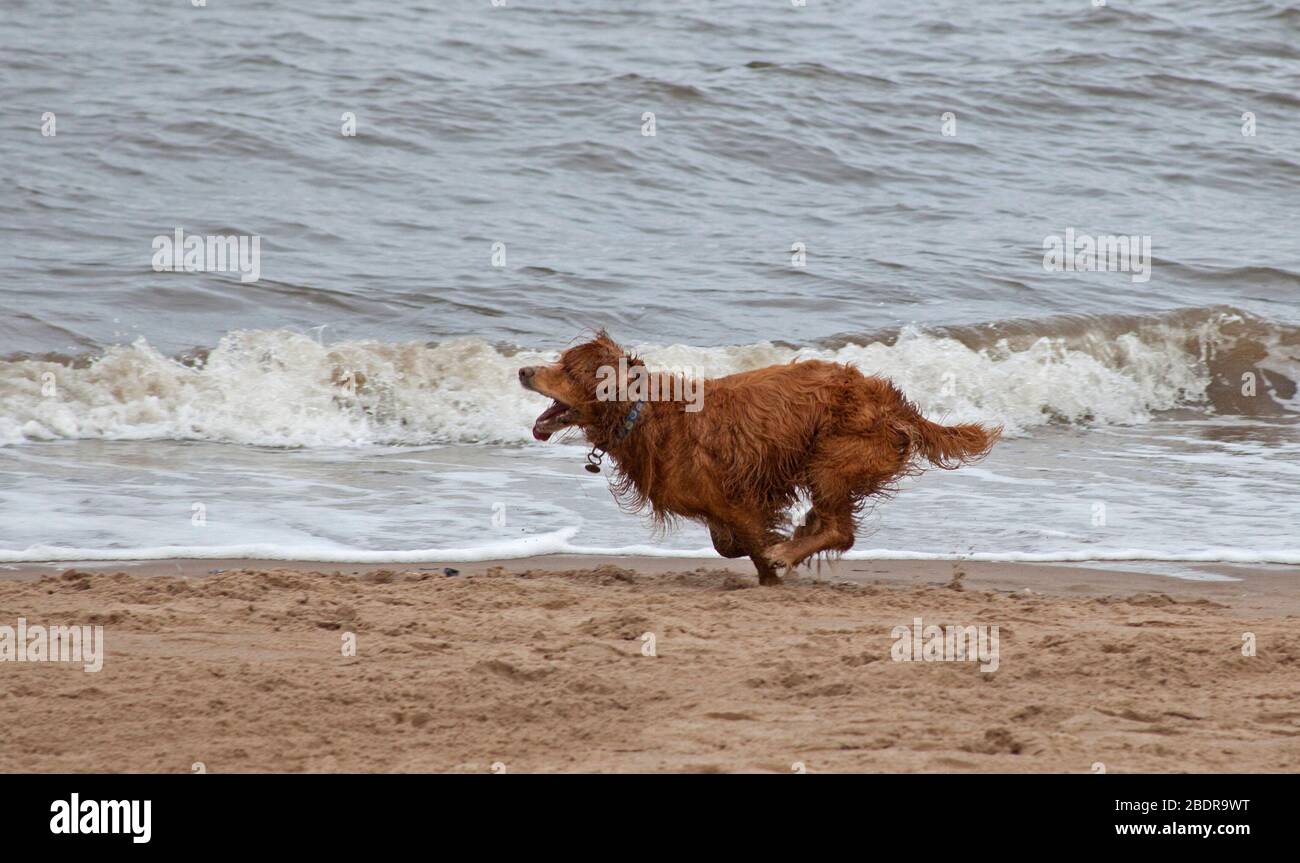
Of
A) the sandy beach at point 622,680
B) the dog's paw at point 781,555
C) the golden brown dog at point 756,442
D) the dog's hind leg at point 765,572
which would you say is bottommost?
the sandy beach at point 622,680

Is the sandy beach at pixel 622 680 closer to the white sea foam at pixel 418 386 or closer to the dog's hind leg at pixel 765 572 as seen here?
the dog's hind leg at pixel 765 572

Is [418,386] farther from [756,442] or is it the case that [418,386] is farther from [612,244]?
[756,442]

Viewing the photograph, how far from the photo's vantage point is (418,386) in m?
10.5

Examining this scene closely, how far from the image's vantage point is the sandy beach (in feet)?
12.7

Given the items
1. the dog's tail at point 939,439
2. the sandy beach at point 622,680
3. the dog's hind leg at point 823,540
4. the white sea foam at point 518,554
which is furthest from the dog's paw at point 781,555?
the white sea foam at point 518,554

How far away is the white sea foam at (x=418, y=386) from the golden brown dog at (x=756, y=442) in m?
3.81

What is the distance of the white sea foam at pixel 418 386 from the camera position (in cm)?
964

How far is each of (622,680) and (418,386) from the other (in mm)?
6335

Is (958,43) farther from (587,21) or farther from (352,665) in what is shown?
(352,665)

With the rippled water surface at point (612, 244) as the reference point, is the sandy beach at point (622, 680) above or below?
below

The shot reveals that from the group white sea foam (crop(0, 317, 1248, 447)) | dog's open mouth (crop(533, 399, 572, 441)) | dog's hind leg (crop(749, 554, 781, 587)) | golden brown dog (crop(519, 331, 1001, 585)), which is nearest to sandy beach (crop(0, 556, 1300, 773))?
dog's hind leg (crop(749, 554, 781, 587))

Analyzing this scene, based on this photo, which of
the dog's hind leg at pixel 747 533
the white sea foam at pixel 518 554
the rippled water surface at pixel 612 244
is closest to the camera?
the dog's hind leg at pixel 747 533

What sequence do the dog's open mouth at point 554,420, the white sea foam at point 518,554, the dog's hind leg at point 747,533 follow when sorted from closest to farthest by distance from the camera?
the dog's open mouth at point 554,420 < the dog's hind leg at point 747,533 < the white sea foam at point 518,554
